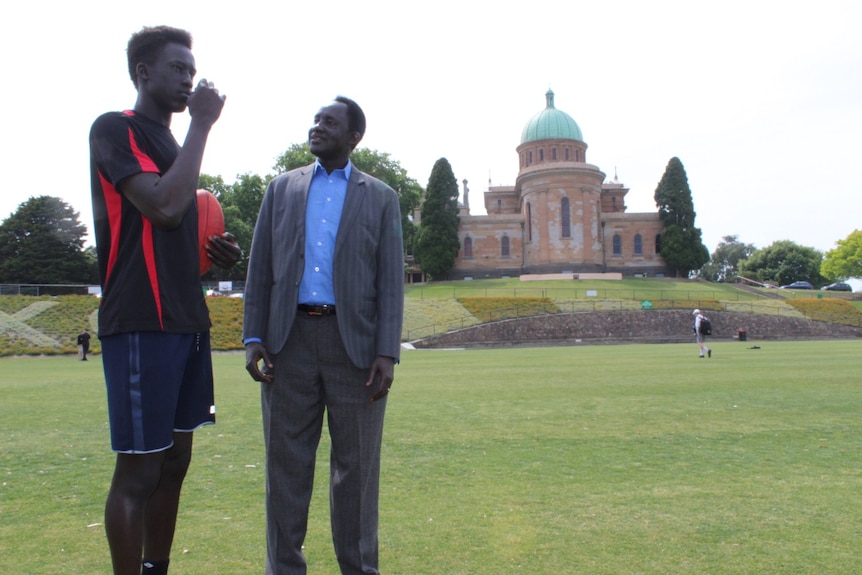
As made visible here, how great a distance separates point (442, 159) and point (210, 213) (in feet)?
201

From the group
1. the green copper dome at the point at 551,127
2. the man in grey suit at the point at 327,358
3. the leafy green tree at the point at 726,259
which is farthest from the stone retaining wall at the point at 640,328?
the leafy green tree at the point at 726,259

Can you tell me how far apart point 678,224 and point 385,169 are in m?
29.1

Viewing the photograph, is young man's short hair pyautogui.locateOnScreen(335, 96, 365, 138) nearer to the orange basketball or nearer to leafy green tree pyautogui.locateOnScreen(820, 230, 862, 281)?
the orange basketball

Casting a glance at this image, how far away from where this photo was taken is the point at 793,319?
4234 cm

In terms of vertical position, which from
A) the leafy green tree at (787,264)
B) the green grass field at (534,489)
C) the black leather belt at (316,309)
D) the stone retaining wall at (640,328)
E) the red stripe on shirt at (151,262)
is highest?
the leafy green tree at (787,264)

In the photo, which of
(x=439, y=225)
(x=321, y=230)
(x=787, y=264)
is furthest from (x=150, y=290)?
(x=787, y=264)

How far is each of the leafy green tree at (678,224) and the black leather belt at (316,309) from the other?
6471 cm

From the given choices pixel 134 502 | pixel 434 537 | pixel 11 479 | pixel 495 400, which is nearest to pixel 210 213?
pixel 134 502

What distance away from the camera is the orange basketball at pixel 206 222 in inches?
130

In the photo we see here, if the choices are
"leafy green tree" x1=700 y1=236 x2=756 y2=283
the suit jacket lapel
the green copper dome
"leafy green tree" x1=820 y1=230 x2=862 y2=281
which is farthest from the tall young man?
"leafy green tree" x1=700 y1=236 x2=756 y2=283

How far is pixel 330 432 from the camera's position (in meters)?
3.18

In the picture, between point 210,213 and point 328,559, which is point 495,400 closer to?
point 328,559

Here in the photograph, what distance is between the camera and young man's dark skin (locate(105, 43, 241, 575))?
2.74 metres

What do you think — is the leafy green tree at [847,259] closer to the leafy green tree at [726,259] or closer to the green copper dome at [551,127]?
the leafy green tree at [726,259]
